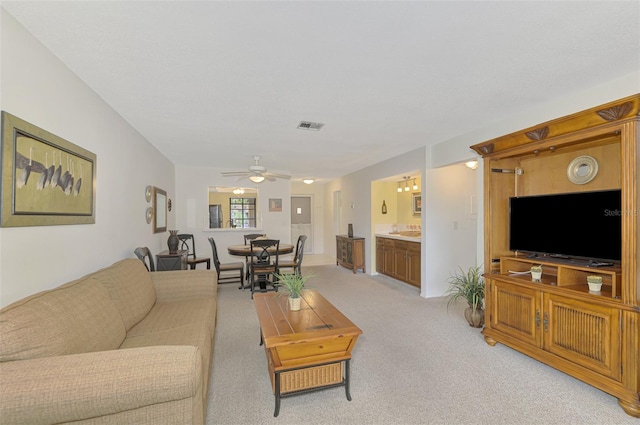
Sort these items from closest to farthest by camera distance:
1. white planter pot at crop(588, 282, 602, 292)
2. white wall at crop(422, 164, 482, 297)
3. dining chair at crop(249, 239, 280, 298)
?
white planter pot at crop(588, 282, 602, 292) < white wall at crop(422, 164, 482, 297) < dining chair at crop(249, 239, 280, 298)

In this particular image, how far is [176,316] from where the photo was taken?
260cm

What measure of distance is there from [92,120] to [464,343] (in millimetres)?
4020

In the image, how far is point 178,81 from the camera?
241cm

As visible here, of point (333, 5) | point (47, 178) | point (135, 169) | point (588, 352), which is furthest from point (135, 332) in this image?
point (588, 352)

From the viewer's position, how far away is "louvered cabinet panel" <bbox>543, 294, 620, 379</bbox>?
2.22m

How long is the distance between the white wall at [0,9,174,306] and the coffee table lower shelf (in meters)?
1.61

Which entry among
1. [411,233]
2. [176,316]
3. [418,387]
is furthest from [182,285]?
[411,233]

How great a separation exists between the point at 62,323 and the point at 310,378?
5.01 feet

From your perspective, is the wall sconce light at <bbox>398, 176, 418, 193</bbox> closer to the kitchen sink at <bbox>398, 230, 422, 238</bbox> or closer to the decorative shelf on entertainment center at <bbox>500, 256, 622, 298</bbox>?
the kitchen sink at <bbox>398, 230, 422, 238</bbox>

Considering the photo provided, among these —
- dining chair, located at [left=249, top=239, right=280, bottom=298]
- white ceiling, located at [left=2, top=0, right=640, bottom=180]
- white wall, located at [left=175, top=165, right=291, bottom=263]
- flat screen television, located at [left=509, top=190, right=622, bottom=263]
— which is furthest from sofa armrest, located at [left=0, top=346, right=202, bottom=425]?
white wall, located at [left=175, top=165, right=291, bottom=263]

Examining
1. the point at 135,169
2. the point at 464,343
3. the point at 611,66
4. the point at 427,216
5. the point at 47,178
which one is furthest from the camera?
the point at 427,216

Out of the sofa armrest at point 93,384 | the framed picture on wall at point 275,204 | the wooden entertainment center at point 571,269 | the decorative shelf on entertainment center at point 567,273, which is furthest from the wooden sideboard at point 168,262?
the decorative shelf on entertainment center at point 567,273

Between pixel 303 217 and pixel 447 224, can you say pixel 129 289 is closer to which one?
pixel 447 224

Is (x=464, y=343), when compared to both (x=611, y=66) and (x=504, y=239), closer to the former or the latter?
(x=504, y=239)
